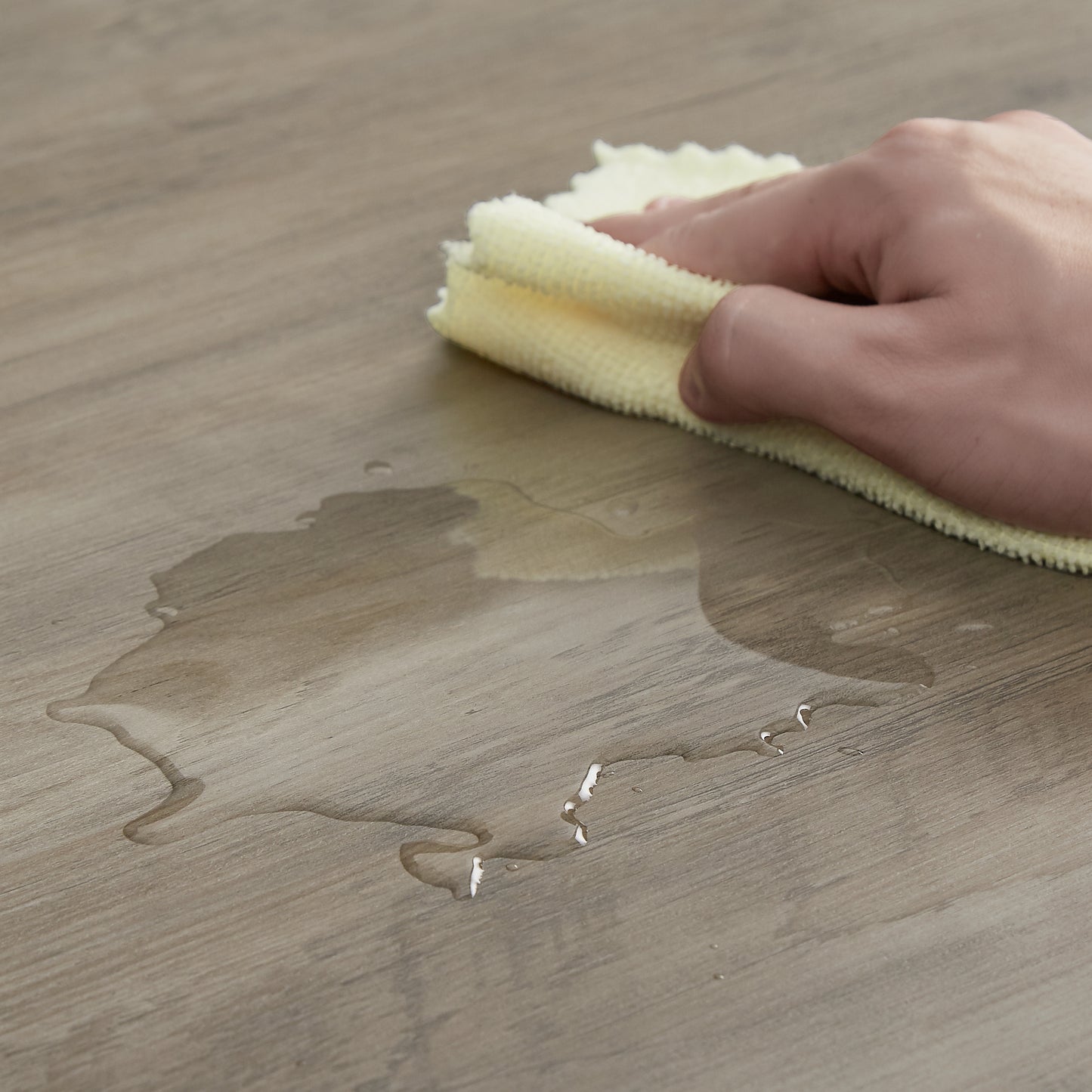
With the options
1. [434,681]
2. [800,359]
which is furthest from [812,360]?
[434,681]

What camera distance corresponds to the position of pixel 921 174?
26.6 inches

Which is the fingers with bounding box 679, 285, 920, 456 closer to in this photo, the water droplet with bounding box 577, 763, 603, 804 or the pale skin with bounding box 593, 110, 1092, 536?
the pale skin with bounding box 593, 110, 1092, 536

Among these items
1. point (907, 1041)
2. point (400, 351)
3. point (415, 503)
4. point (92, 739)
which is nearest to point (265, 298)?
point (400, 351)

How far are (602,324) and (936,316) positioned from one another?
0.20 meters

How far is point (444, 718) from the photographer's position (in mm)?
592

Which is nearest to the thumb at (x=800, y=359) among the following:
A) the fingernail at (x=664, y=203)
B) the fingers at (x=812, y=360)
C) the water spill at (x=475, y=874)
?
the fingers at (x=812, y=360)

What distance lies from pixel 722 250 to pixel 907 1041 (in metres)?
0.43

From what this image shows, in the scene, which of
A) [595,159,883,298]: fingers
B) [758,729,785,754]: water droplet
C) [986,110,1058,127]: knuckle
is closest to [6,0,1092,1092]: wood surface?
[758,729,785,754]: water droplet

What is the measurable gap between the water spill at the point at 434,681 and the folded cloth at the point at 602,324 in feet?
0.30

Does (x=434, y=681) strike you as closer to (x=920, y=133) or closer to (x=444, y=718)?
(x=444, y=718)

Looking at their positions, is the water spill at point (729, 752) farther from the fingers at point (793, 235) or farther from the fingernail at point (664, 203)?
the fingernail at point (664, 203)

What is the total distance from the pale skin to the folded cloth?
0.02 m

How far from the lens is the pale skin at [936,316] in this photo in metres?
0.62

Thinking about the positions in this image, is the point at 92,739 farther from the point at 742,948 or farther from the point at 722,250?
the point at 722,250
